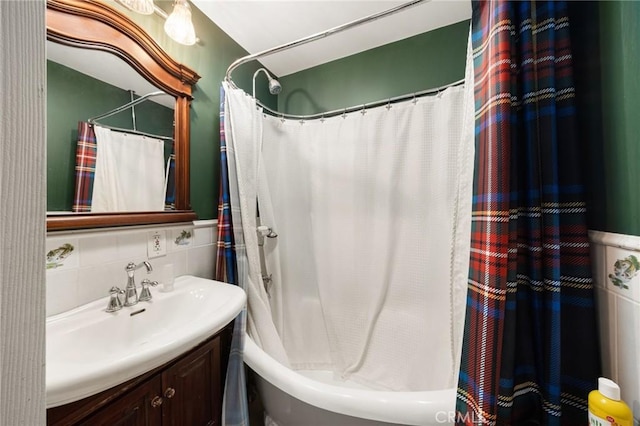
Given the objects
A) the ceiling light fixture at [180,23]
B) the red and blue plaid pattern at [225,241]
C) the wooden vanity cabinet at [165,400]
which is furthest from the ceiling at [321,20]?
the wooden vanity cabinet at [165,400]

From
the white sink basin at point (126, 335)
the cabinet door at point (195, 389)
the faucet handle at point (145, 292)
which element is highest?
the faucet handle at point (145, 292)

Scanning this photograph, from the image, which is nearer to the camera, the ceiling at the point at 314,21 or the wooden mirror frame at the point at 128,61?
the wooden mirror frame at the point at 128,61

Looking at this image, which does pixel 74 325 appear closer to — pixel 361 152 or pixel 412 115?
pixel 361 152

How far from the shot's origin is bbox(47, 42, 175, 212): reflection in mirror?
85 cm

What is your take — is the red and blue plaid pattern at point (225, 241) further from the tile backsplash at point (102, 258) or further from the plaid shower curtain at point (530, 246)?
the plaid shower curtain at point (530, 246)

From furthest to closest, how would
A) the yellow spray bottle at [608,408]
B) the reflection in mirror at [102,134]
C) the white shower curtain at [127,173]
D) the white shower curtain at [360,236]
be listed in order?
1. the white shower curtain at [360,236]
2. the white shower curtain at [127,173]
3. the reflection in mirror at [102,134]
4. the yellow spray bottle at [608,408]

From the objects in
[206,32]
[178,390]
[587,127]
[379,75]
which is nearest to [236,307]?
[178,390]

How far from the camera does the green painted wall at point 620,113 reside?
20.6 inches

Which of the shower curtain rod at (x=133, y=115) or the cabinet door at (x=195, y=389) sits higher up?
the shower curtain rod at (x=133, y=115)

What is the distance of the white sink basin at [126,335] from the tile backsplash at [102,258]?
5cm

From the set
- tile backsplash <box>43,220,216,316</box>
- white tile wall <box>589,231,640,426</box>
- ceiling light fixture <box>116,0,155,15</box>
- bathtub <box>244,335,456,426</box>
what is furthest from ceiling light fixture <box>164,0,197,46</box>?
white tile wall <box>589,231,640,426</box>

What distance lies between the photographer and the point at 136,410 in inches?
27.0

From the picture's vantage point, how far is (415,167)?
1.36m

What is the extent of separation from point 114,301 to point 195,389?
0.43 m
